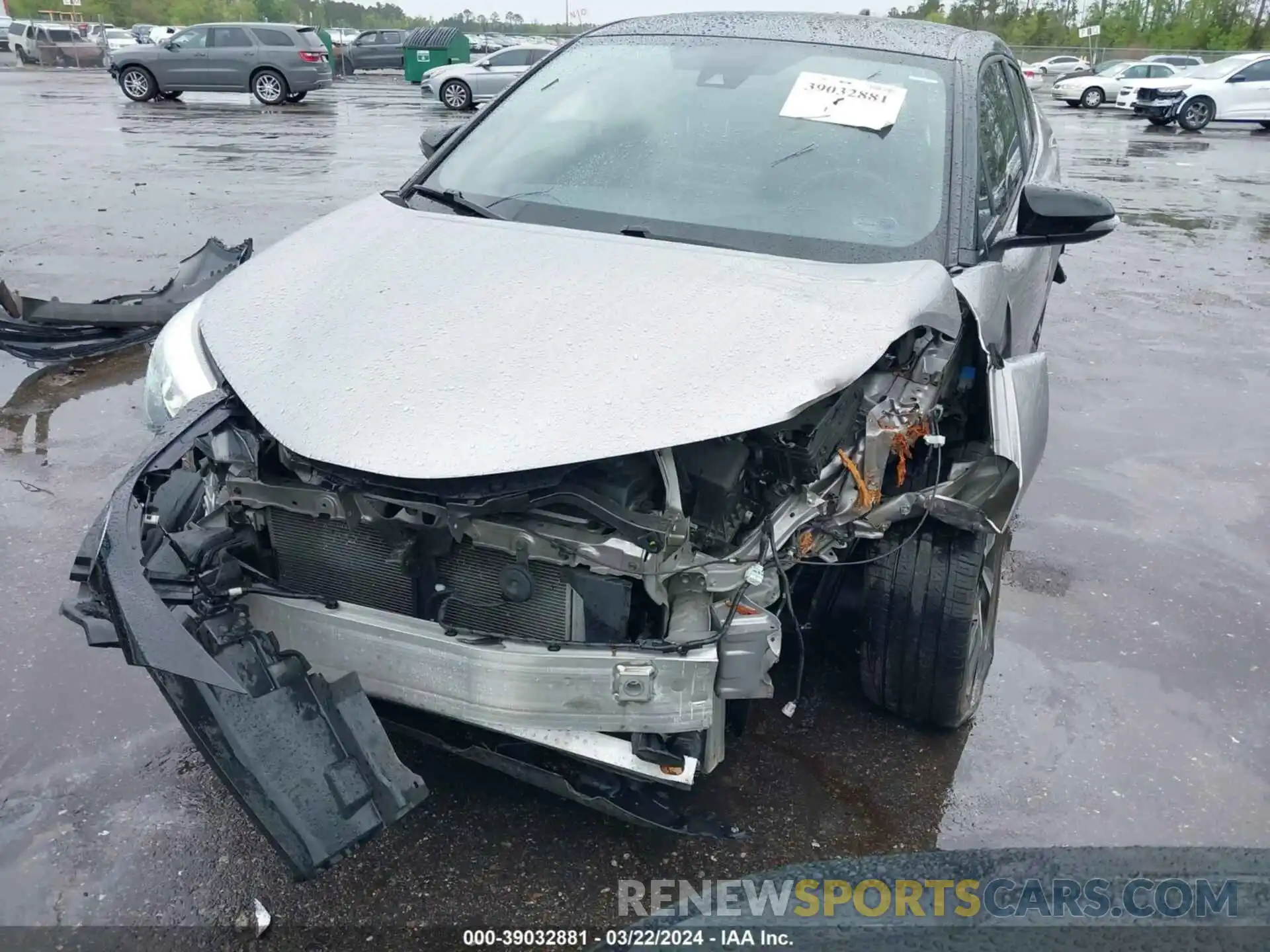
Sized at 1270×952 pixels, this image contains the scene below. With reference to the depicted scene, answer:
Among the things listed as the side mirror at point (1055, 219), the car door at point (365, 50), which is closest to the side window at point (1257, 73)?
the side mirror at point (1055, 219)

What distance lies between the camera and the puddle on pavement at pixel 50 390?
4.55m

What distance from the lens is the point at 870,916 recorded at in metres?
1.42

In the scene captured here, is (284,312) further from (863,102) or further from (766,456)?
(863,102)

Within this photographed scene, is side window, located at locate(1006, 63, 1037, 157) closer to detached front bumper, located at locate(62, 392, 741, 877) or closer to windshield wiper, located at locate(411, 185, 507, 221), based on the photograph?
windshield wiper, located at locate(411, 185, 507, 221)

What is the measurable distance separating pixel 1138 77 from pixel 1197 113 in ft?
18.2

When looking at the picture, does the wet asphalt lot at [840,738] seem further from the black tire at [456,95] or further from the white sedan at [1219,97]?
the white sedan at [1219,97]

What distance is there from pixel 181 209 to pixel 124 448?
5.78 m

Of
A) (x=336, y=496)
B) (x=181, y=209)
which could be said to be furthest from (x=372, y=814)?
(x=181, y=209)

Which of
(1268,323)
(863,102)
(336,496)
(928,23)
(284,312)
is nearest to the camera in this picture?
(336,496)

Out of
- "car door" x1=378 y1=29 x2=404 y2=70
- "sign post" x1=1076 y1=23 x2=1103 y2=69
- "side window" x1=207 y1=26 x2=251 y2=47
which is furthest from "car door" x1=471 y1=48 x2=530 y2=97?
"sign post" x1=1076 y1=23 x2=1103 y2=69

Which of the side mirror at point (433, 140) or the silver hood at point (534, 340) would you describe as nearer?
the silver hood at point (534, 340)

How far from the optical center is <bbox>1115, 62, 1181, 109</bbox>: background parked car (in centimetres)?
2317

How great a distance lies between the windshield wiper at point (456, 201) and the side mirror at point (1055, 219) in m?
1.51

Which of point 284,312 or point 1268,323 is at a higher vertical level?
point 284,312
